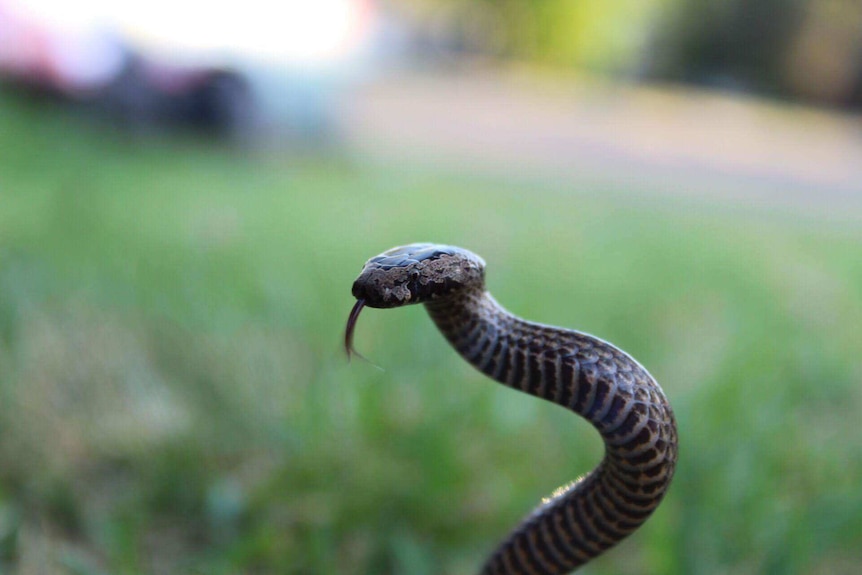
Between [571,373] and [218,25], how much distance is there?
12600 millimetres

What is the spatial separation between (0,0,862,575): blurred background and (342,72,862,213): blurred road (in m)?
0.44

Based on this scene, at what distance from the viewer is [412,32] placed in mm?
50656

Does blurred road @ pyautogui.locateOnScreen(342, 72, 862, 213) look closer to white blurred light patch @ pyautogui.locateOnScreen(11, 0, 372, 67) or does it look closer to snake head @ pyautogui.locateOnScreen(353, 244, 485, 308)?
white blurred light patch @ pyautogui.locateOnScreen(11, 0, 372, 67)

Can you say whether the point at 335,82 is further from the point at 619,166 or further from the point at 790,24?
the point at 790,24

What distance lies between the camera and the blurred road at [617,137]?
15219 millimetres

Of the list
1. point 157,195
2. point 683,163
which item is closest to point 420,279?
point 157,195

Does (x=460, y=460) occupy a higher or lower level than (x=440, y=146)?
higher

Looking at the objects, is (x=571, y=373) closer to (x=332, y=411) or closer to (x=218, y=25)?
(x=332, y=411)

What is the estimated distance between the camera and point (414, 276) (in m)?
1.43

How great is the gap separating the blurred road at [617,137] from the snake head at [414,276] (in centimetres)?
1172

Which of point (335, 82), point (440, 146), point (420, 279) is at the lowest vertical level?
point (440, 146)

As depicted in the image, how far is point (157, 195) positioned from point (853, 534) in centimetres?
630

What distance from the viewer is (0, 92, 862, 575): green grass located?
2539 mm

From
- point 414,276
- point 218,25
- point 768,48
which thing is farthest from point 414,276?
point 768,48
